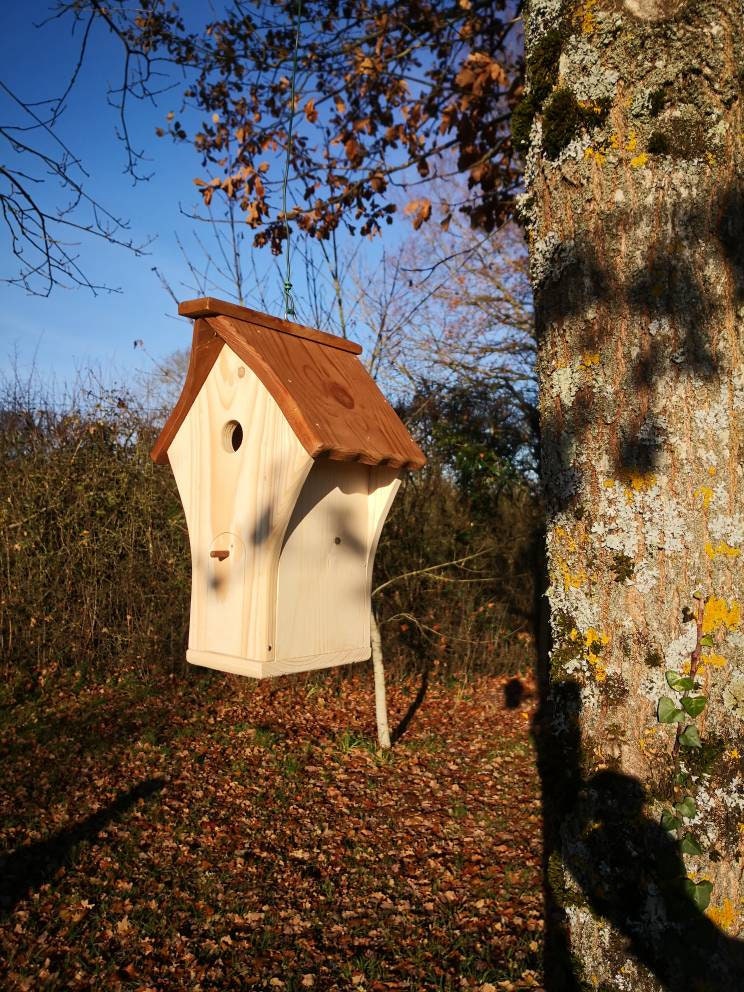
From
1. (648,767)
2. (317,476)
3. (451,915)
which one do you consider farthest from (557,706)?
(451,915)

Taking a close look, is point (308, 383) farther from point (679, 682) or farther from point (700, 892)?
point (700, 892)

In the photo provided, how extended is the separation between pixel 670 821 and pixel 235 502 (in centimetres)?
133

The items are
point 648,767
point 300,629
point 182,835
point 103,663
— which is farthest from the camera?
point 103,663

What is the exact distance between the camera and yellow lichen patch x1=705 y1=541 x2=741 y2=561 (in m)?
1.50

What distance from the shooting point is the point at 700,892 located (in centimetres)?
143

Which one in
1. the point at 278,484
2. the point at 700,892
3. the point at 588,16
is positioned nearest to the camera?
the point at 700,892

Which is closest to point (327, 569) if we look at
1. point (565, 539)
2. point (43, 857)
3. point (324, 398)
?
point (324, 398)

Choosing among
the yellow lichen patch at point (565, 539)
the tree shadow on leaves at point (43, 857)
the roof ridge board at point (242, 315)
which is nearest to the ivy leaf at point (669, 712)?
the yellow lichen patch at point (565, 539)

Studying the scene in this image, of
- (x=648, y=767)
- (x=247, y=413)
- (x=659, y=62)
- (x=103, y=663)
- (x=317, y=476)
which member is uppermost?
(x=659, y=62)

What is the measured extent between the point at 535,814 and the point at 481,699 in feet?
8.32

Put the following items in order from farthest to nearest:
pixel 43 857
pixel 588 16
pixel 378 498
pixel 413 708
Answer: pixel 413 708
pixel 43 857
pixel 378 498
pixel 588 16

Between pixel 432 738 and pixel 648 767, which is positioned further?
pixel 432 738

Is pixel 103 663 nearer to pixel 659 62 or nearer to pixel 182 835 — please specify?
pixel 182 835

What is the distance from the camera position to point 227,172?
500cm
